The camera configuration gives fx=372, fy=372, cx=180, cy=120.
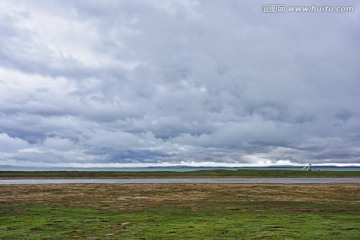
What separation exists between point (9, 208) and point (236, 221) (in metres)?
24.7

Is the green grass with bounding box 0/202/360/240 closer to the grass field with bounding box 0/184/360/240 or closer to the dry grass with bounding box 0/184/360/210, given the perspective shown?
the grass field with bounding box 0/184/360/240

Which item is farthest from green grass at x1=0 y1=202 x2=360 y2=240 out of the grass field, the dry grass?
the dry grass

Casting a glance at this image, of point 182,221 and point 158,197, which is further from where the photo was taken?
point 158,197

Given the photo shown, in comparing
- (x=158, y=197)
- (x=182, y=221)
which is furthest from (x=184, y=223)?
(x=158, y=197)

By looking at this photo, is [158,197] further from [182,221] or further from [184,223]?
[184,223]

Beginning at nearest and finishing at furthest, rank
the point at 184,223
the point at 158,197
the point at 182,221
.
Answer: the point at 184,223, the point at 182,221, the point at 158,197

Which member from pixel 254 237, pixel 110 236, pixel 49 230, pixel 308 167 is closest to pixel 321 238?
pixel 254 237

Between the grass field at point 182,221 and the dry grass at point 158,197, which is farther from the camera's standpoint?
the dry grass at point 158,197

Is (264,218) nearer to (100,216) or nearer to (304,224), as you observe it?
(304,224)

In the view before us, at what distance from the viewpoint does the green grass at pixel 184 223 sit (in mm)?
23609

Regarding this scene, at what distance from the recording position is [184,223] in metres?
28.5

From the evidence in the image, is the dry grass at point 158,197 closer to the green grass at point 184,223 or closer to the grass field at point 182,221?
the grass field at point 182,221

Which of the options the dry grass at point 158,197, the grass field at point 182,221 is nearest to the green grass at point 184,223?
the grass field at point 182,221

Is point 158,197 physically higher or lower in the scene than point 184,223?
higher
